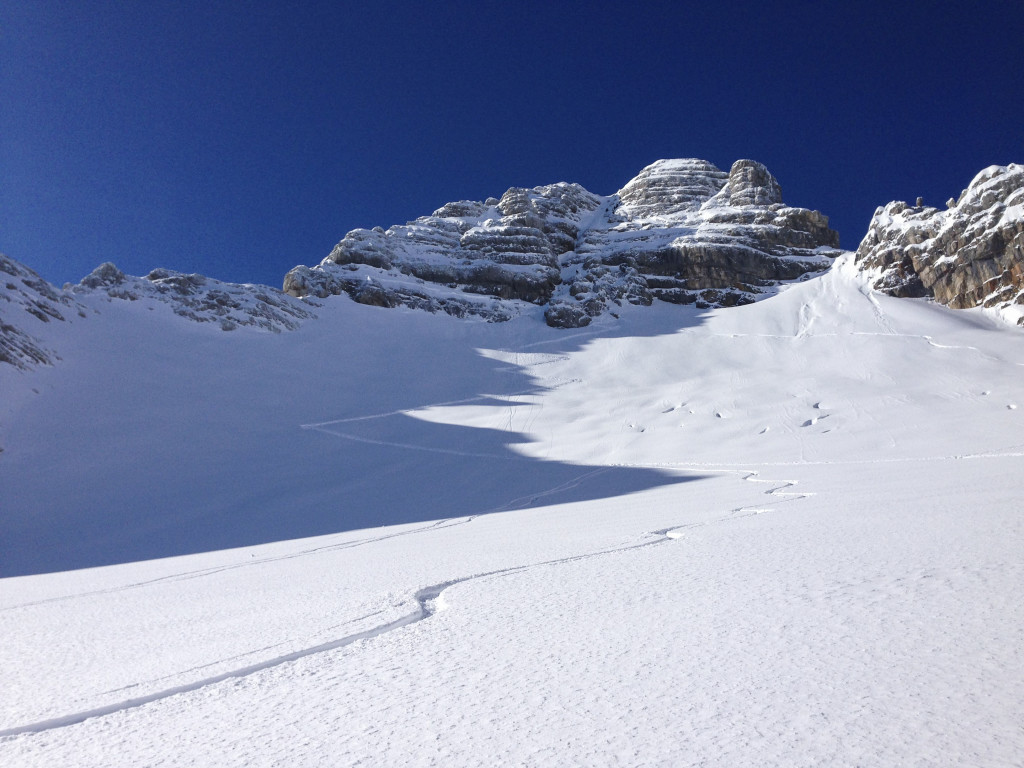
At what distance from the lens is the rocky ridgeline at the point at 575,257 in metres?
54.4

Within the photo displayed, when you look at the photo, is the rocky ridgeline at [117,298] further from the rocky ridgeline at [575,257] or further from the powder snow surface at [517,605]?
the rocky ridgeline at [575,257]

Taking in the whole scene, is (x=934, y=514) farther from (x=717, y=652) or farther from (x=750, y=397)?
(x=750, y=397)

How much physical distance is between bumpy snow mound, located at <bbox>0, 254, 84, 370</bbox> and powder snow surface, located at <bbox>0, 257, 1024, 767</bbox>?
3.81 m

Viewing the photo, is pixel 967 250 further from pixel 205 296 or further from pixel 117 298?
pixel 117 298

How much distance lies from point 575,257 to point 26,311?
179ft

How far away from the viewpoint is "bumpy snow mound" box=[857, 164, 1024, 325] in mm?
36188

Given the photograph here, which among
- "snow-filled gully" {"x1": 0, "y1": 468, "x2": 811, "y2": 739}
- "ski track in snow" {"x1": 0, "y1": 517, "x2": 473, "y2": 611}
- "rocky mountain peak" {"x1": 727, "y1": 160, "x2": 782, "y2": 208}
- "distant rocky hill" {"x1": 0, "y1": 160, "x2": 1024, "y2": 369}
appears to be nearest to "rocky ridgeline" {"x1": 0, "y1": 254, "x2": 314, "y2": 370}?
"distant rocky hill" {"x1": 0, "y1": 160, "x2": 1024, "y2": 369}

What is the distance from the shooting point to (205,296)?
40812 millimetres

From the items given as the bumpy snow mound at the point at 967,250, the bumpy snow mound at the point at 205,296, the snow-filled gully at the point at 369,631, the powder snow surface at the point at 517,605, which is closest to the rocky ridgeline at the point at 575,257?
the bumpy snow mound at the point at 205,296

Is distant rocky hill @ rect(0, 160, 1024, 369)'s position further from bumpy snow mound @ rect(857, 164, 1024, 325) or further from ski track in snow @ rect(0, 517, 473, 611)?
ski track in snow @ rect(0, 517, 473, 611)

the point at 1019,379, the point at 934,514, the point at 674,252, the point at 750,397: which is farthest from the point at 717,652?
the point at 674,252

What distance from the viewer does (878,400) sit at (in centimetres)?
2350

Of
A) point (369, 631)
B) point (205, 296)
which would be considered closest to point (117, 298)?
point (205, 296)

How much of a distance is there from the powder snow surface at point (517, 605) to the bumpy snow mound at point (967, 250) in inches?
911
